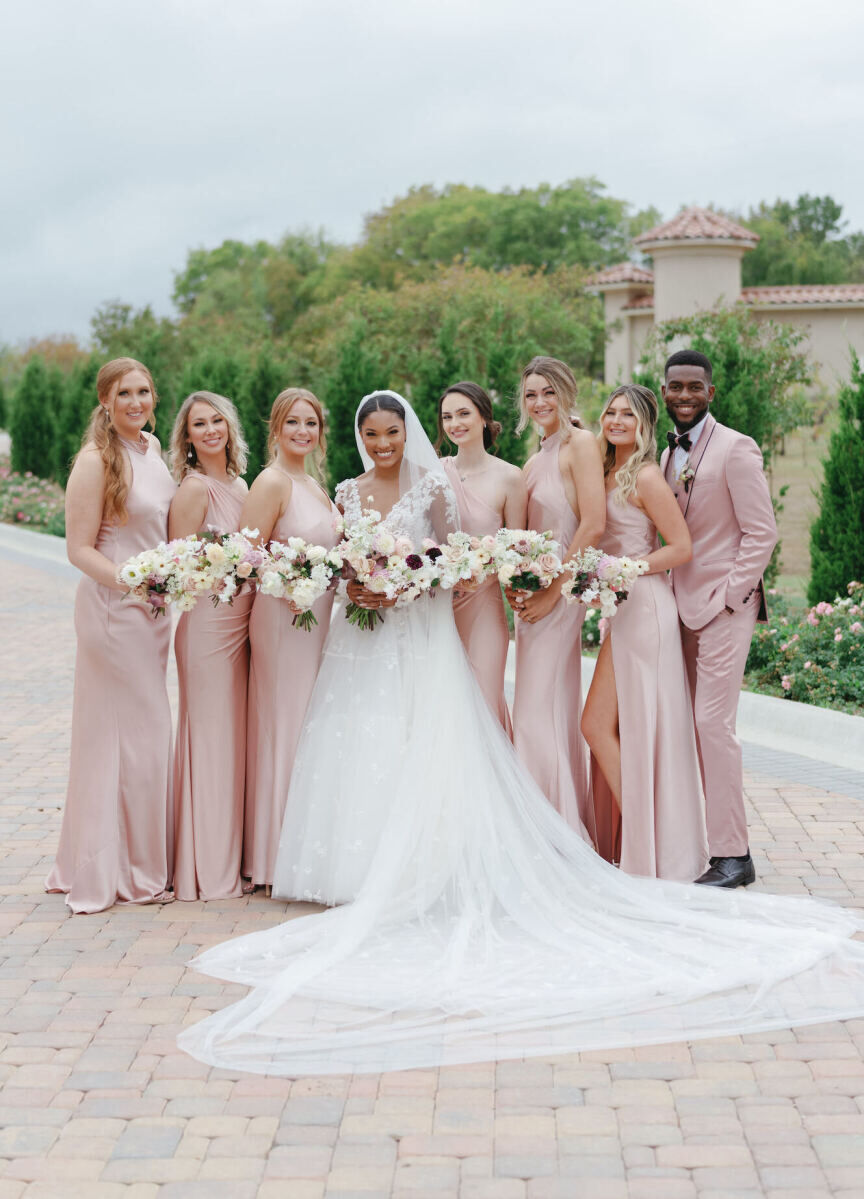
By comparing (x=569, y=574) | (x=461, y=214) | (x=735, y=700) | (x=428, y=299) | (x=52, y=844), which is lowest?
(x=52, y=844)

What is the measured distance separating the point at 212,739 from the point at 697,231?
3060cm

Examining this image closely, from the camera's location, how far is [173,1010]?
4.61m

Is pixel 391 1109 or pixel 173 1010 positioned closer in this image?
pixel 391 1109

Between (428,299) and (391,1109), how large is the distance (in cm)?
3657

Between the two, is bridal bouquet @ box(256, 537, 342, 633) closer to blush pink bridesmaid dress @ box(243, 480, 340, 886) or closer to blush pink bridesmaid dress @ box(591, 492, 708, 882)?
blush pink bridesmaid dress @ box(243, 480, 340, 886)

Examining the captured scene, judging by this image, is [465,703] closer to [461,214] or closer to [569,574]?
[569,574]

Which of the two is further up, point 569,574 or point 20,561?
point 569,574

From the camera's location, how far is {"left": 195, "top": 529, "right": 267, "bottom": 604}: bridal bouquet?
18.1 ft

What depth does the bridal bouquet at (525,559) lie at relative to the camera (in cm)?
563

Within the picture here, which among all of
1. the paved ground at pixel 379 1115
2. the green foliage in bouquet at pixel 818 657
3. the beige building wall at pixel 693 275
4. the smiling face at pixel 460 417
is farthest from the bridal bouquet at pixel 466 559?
the beige building wall at pixel 693 275

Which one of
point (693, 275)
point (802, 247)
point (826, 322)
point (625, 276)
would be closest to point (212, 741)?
point (693, 275)

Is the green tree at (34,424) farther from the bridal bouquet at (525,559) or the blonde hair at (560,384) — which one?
the bridal bouquet at (525,559)

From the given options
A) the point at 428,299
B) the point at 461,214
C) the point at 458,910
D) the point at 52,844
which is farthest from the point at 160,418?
the point at 461,214

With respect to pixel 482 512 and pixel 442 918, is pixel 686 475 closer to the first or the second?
pixel 482 512
